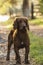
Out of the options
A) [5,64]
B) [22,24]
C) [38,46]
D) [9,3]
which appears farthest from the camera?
[9,3]

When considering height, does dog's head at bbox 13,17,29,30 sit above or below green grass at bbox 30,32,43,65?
above

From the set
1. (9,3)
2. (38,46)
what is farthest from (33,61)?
(9,3)

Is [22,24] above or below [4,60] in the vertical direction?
above

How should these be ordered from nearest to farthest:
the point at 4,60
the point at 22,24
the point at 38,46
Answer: the point at 22,24 → the point at 4,60 → the point at 38,46

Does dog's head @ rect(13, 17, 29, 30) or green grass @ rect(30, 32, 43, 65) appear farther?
green grass @ rect(30, 32, 43, 65)

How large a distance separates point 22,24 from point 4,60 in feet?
6.20

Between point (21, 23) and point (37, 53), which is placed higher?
point (21, 23)

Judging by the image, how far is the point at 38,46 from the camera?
13.3 metres

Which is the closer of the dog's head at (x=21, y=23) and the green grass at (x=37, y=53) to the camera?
the dog's head at (x=21, y=23)

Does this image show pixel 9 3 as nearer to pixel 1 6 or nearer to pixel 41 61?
pixel 1 6

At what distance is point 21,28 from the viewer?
30.7 ft

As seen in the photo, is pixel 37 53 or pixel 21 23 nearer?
pixel 21 23

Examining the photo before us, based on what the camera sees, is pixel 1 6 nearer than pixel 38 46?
No

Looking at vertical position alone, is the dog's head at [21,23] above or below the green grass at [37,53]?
above
